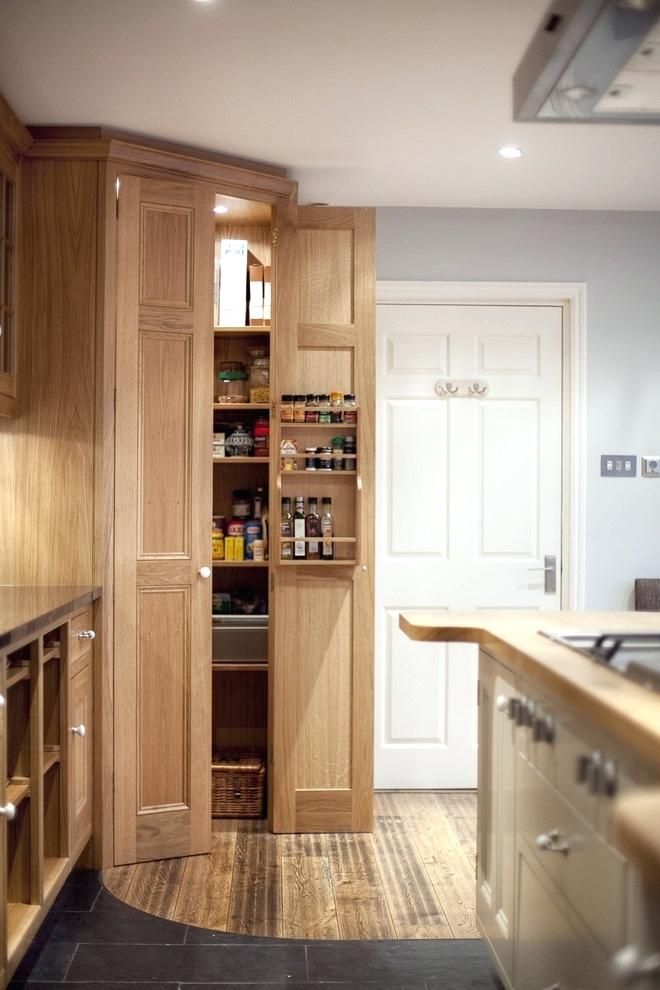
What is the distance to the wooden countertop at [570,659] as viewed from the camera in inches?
52.6

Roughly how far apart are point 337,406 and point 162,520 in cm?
80

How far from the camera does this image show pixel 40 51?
108 inches

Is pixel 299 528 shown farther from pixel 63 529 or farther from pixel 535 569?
pixel 535 569

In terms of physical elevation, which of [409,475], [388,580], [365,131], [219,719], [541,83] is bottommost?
[219,719]

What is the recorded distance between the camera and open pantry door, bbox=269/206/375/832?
372cm

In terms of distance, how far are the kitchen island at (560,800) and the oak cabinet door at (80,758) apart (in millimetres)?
1139

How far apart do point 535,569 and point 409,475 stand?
2.30 feet

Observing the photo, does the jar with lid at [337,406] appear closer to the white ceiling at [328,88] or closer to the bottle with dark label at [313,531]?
the bottle with dark label at [313,531]

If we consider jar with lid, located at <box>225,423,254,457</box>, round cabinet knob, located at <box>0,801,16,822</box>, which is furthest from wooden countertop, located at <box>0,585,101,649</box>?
jar with lid, located at <box>225,423,254,457</box>

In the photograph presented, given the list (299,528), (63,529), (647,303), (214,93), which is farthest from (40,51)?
(647,303)

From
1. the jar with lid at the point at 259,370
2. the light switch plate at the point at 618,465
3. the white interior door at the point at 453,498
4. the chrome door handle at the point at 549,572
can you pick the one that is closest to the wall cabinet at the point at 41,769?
the jar with lid at the point at 259,370

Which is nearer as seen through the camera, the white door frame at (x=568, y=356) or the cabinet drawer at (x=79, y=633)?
the cabinet drawer at (x=79, y=633)

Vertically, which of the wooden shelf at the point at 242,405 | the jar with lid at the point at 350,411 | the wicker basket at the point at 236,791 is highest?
the wooden shelf at the point at 242,405

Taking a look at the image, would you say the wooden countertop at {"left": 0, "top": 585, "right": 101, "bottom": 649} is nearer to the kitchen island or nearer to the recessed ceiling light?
the kitchen island
